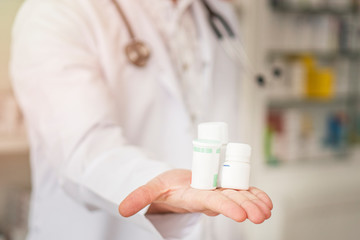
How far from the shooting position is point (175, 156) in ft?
2.99

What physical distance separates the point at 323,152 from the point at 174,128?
1.93 meters

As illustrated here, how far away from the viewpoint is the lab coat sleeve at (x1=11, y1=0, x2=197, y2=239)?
2.31 ft

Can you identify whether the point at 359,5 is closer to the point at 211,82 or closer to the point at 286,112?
the point at 286,112

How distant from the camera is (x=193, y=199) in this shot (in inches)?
22.7

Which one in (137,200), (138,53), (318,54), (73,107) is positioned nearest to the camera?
(137,200)

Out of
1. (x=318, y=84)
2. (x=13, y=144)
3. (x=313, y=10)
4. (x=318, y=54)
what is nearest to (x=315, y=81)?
(x=318, y=84)

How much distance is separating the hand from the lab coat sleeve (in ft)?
0.23

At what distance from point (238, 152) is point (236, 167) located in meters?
0.02

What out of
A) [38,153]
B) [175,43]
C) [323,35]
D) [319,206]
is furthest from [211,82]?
[323,35]

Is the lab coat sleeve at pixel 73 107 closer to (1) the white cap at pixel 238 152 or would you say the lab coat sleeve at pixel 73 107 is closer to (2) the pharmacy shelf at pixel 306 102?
(1) the white cap at pixel 238 152

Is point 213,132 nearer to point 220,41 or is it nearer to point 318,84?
point 220,41

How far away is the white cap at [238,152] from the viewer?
1.81 ft

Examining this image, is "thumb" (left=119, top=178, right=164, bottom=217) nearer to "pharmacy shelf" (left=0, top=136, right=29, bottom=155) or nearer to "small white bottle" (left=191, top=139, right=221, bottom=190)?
"small white bottle" (left=191, top=139, right=221, bottom=190)

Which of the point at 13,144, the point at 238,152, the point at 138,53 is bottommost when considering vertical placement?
the point at 13,144
